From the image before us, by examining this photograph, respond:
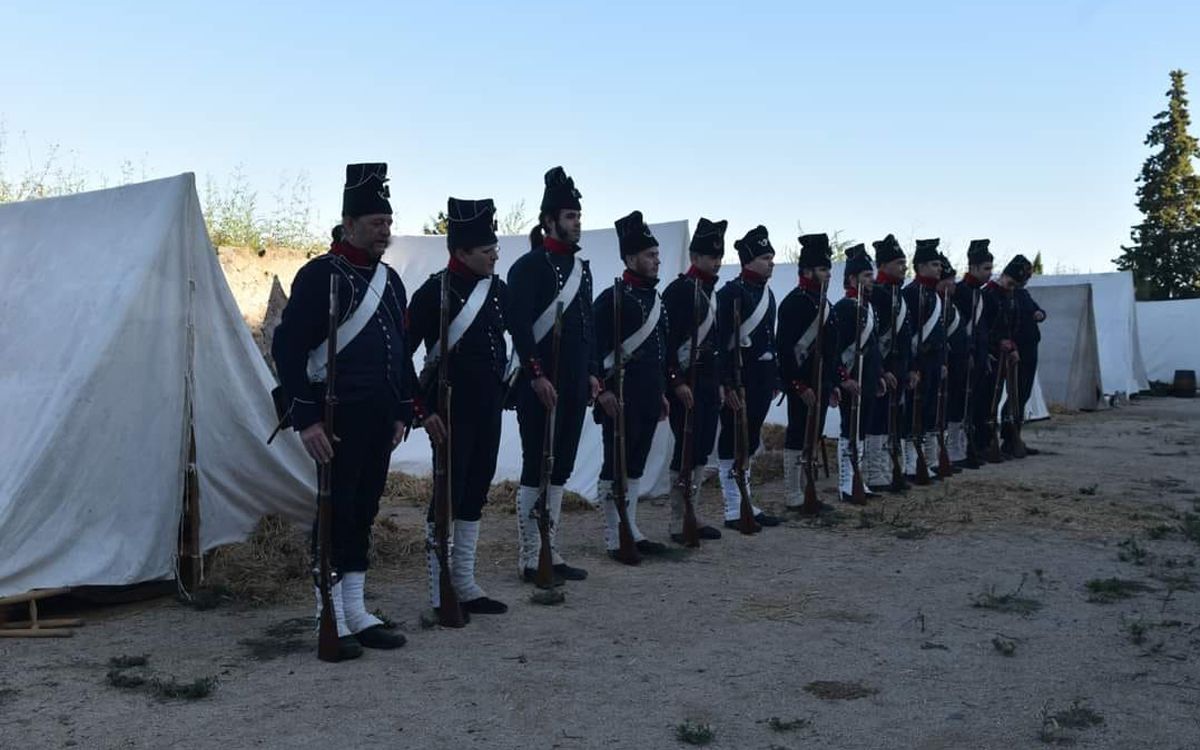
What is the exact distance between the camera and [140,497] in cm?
505

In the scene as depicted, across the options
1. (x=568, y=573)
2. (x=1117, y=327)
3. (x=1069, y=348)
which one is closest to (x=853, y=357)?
(x=568, y=573)

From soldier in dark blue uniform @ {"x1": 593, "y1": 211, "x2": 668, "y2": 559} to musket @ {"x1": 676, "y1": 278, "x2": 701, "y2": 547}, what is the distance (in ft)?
1.09

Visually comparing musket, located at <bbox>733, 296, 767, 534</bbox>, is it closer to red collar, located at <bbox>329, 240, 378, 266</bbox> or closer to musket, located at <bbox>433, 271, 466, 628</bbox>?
musket, located at <bbox>433, 271, 466, 628</bbox>

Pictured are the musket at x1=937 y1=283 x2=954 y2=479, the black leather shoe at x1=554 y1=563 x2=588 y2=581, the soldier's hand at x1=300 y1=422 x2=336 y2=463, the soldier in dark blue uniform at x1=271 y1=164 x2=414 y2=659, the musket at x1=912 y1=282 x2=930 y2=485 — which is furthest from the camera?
the musket at x1=937 y1=283 x2=954 y2=479

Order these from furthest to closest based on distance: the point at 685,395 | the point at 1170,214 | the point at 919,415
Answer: the point at 1170,214
the point at 919,415
the point at 685,395

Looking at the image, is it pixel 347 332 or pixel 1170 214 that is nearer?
pixel 347 332

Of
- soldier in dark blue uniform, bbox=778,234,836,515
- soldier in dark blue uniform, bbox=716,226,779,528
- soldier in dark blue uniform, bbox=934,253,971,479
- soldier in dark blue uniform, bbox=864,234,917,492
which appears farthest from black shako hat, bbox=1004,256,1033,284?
soldier in dark blue uniform, bbox=716,226,779,528

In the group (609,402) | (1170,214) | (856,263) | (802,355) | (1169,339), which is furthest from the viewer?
(1170,214)

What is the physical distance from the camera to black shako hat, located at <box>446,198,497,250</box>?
478 centimetres

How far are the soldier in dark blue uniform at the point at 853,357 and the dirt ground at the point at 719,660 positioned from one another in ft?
4.67

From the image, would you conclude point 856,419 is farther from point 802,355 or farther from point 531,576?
point 531,576

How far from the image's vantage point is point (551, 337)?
209 inches

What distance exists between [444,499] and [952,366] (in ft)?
20.8

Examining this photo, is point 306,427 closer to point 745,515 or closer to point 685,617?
point 685,617
